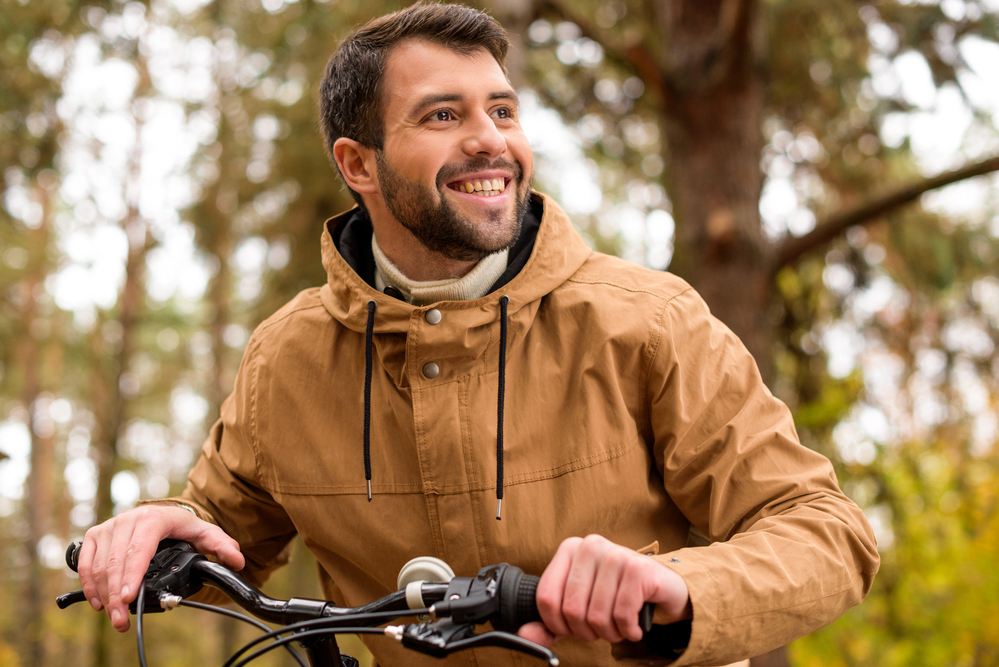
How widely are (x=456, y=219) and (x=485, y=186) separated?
12cm

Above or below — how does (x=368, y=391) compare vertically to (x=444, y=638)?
above

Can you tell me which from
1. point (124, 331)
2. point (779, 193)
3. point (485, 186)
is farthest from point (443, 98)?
point (124, 331)

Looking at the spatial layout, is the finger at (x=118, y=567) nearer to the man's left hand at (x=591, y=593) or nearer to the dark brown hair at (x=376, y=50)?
the man's left hand at (x=591, y=593)

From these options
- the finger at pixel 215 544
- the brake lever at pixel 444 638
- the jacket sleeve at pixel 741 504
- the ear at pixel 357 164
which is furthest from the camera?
the ear at pixel 357 164

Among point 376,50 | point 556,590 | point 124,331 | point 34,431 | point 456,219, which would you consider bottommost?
point 34,431

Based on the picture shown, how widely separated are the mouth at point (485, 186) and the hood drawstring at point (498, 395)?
32cm

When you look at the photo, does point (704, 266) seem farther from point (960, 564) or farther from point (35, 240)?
point (35, 240)

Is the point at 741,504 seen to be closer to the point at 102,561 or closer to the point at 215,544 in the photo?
the point at 215,544

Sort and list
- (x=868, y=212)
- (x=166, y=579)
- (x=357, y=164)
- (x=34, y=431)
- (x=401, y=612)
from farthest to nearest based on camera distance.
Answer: (x=34, y=431) < (x=868, y=212) < (x=357, y=164) < (x=166, y=579) < (x=401, y=612)

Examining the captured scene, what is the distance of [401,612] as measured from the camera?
1.40 metres

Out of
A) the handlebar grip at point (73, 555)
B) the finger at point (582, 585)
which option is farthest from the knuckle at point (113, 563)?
the finger at point (582, 585)

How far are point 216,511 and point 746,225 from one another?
3296 millimetres

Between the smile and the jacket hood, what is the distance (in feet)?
0.47

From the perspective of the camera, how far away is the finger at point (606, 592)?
4.39 ft
